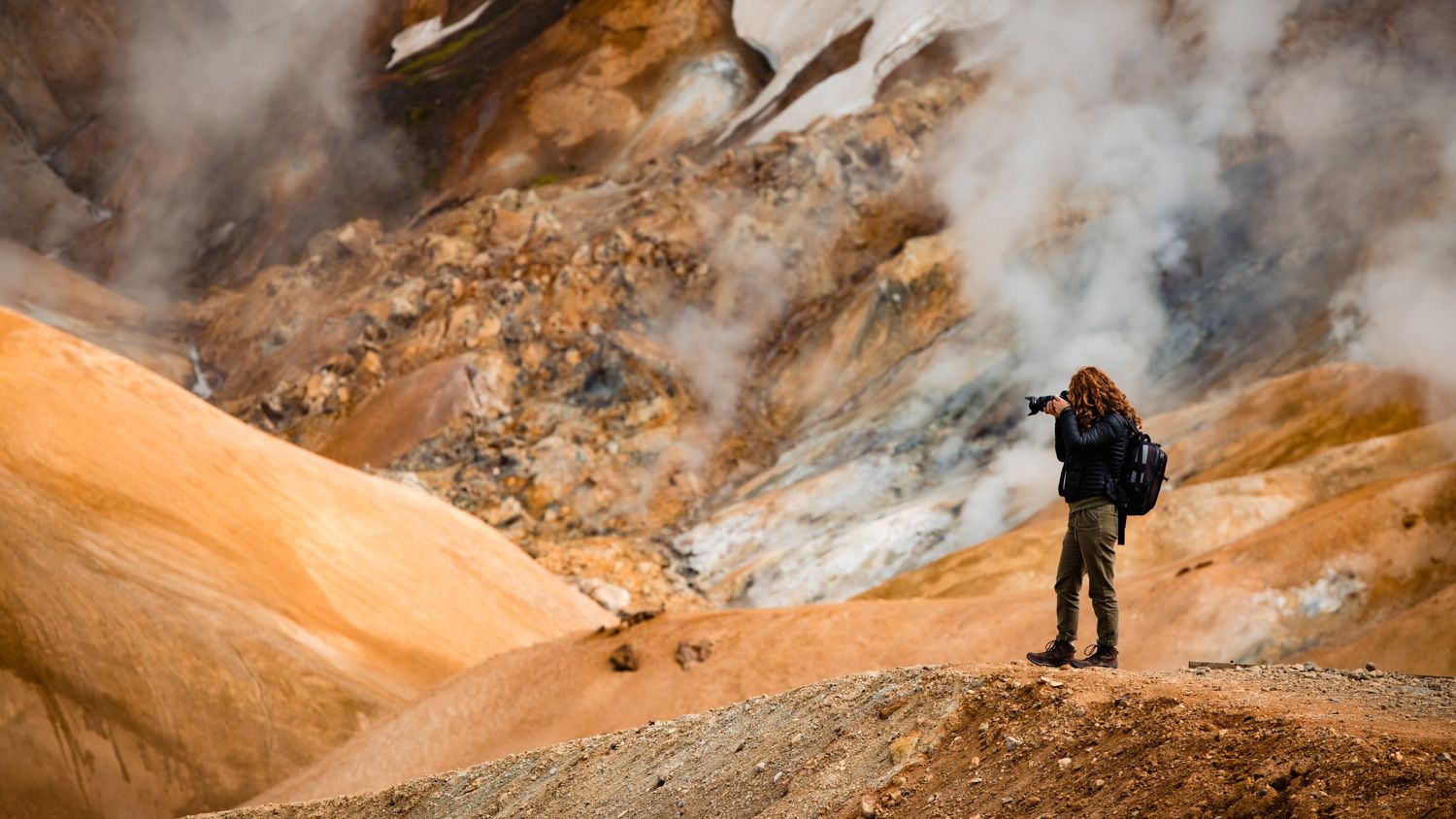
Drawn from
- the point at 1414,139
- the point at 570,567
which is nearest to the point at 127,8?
the point at 570,567

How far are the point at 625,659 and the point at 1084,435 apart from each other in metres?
10.4

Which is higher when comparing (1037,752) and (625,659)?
(625,659)

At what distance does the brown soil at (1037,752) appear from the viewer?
5.04 m

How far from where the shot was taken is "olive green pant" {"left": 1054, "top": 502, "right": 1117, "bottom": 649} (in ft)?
24.3

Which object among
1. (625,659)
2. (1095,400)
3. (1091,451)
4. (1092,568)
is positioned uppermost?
(625,659)

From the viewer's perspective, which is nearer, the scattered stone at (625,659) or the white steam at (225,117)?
the scattered stone at (625,659)

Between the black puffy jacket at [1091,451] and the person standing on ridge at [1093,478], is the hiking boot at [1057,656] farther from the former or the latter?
the black puffy jacket at [1091,451]

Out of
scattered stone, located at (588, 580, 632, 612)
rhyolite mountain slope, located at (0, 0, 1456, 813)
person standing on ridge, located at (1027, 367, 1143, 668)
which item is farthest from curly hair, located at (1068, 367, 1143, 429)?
scattered stone, located at (588, 580, 632, 612)

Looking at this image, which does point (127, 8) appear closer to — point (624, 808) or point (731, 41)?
point (731, 41)

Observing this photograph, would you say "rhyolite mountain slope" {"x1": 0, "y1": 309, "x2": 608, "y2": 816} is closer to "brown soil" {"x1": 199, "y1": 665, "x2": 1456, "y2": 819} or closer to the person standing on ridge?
"brown soil" {"x1": 199, "y1": 665, "x2": 1456, "y2": 819}

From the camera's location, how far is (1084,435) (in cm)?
734

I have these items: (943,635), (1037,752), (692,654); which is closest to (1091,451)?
(1037,752)

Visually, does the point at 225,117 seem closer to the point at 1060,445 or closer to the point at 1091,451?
the point at 1060,445

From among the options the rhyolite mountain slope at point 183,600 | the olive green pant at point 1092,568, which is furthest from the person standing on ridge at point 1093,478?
the rhyolite mountain slope at point 183,600
